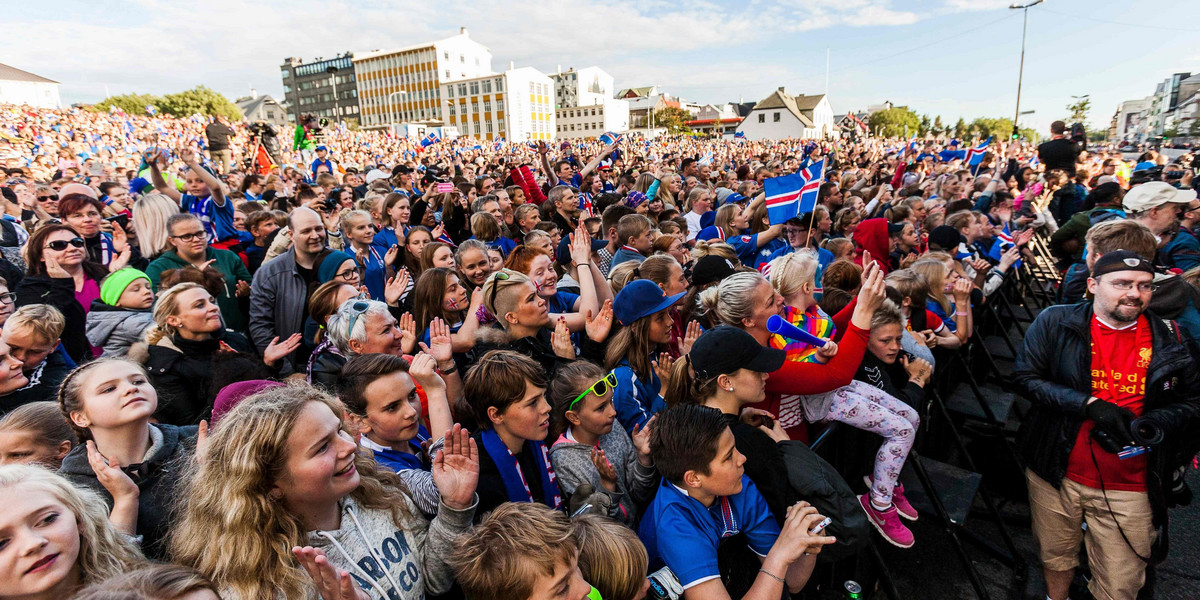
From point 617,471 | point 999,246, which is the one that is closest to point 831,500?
point 617,471

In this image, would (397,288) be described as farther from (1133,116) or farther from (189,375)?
(1133,116)

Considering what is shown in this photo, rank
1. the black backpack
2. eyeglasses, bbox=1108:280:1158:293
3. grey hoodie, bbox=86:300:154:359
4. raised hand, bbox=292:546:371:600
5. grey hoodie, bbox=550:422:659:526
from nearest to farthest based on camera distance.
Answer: raised hand, bbox=292:546:371:600, the black backpack, grey hoodie, bbox=550:422:659:526, eyeglasses, bbox=1108:280:1158:293, grey hoodie, bbox=86:300:154:359

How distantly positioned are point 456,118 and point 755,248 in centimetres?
9332

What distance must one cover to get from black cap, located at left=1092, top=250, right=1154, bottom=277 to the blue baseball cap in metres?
2.26

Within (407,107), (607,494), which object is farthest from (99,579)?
(407,107)

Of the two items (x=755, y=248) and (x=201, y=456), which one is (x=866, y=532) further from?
(x=755, y=248)

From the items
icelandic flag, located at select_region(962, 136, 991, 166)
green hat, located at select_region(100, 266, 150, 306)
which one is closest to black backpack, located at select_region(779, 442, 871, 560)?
green hat, located at select_region(100, 266, 150, 306)

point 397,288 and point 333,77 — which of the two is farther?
point 333,77

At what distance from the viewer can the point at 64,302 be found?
398 cm

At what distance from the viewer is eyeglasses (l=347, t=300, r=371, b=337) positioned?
10.6 ft

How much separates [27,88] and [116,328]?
89.0 metres

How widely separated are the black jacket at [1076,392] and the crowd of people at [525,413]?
0.05ft

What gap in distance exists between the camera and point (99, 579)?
60.6 inches

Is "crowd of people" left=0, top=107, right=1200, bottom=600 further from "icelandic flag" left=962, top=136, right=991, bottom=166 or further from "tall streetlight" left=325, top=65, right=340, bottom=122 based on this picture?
"tall streetlight" left=325, top=65, right=340, bottom=122
